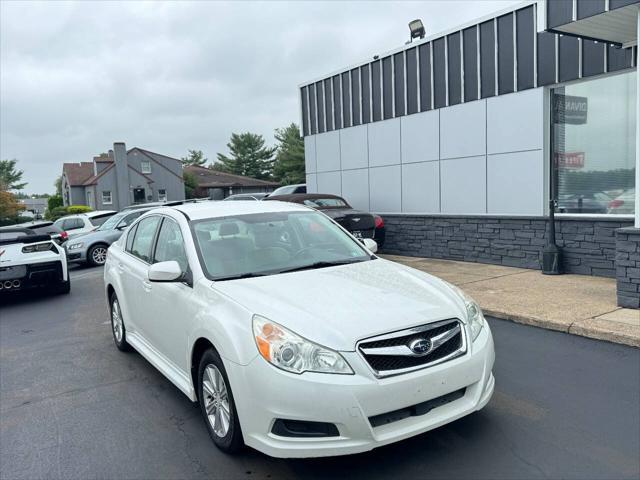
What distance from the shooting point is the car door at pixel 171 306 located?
4047 millimetres

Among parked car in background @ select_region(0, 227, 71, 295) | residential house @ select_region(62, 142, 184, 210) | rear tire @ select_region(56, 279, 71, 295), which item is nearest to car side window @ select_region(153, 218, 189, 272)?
parked car in background @ select_region(0, 227, 71, 295)

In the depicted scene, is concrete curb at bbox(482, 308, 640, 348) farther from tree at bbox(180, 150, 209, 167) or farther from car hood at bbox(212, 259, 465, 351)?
tree at bbox(180, 150, 209, 167)

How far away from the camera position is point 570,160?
9.60 m

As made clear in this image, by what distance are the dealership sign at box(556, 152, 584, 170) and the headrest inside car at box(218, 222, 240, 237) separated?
7.13 meters

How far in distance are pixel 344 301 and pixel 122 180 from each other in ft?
167

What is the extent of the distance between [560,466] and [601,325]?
310cm

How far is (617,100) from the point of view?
8.91 m

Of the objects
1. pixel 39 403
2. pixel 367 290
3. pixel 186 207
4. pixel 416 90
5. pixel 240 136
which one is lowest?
pixel 39 403

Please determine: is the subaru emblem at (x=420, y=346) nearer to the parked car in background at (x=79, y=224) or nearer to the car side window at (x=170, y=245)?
the car side window at (x=170, y=245)

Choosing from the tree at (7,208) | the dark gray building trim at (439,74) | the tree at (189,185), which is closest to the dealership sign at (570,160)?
the dark gray building trim at (439,74)

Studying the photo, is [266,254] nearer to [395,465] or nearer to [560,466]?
[395,465]

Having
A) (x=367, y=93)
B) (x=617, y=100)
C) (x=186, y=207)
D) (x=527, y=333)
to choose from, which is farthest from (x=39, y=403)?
(x=367, y=93)

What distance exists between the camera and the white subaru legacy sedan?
3021mm

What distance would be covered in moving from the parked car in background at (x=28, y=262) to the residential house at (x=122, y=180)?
4239cm
